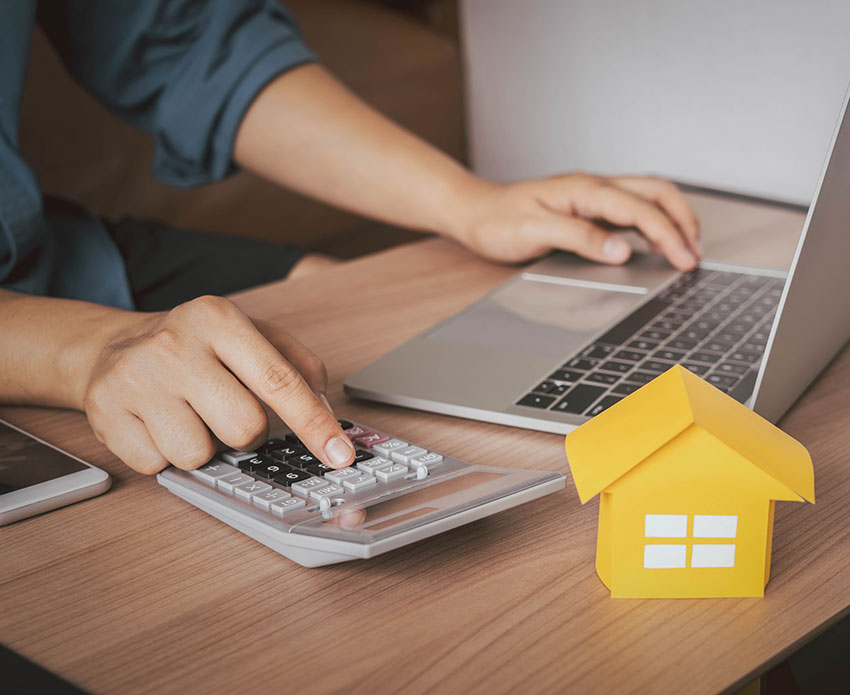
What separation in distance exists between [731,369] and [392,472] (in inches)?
10.3

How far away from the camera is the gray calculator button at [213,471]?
1.64ft

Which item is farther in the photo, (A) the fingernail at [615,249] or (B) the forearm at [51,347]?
(A) the fingernail at [615,249]

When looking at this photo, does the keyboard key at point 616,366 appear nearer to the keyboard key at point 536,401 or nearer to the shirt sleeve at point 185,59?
the keyboard key at point 536,401

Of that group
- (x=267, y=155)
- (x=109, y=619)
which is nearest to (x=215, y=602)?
(x=109, y=619)

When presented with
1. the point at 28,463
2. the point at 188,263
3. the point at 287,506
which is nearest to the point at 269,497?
the point at 287,506

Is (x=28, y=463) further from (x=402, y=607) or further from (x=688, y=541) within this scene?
(x=688, y=541)

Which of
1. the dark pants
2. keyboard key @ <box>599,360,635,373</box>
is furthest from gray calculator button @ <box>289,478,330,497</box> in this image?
the dark pants

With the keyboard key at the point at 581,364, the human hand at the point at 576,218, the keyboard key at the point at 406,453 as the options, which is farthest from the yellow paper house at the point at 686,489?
the human hand at the point at 576,218

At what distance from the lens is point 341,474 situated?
1.58 feet

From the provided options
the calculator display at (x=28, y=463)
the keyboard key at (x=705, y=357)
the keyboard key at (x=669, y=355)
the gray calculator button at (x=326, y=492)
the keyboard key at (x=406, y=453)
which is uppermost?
the gray calculator button at (x=326, y=492)

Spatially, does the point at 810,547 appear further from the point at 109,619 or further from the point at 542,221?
the point at 542,221

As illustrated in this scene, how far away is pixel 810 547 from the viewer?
1.49 ft

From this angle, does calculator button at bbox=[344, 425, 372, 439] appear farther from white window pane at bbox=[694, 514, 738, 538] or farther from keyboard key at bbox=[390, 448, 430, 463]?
white window pane at bbox=[694, 514, 738, 538]

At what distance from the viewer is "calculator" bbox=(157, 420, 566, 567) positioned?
0.42m
